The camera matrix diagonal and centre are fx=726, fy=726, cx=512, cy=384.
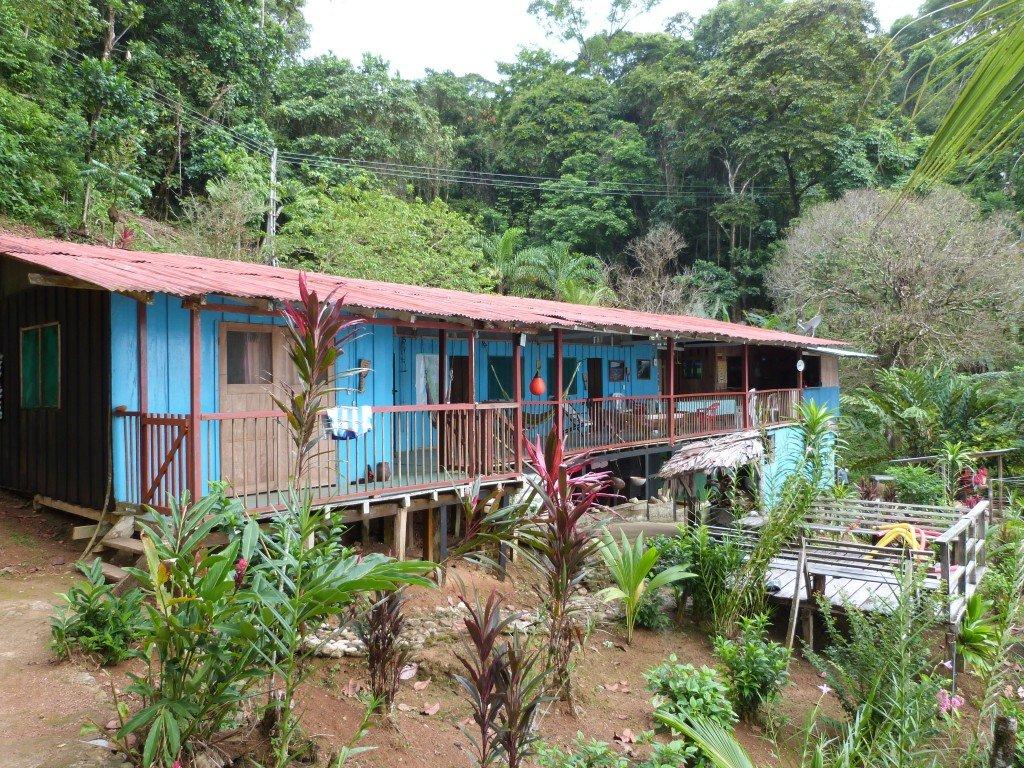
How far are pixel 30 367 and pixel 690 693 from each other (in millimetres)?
8741

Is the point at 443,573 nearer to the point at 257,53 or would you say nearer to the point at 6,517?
the point at 6,517

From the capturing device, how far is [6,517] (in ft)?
29.3

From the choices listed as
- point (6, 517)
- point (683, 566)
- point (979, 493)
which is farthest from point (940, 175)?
point (979, 493)

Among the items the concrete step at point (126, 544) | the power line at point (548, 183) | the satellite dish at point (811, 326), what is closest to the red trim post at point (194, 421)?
the concrete step at point (126, 544)

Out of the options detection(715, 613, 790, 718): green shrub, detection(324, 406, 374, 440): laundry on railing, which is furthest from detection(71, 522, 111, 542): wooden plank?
detection(715, 613, 790, 718): green shrub

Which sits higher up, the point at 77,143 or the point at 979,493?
the point at 77,143

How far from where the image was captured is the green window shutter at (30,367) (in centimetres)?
912

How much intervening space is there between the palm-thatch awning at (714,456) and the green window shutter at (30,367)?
9.59m

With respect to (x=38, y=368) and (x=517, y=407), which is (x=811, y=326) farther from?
(x=38, y=368)

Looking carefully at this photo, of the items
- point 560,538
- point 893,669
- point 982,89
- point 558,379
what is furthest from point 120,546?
point 982,89

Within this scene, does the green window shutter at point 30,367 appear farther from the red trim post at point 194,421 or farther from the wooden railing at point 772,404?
the wooden railing at point 772,404

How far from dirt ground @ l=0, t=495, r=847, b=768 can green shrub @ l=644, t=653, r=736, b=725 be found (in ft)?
1.55

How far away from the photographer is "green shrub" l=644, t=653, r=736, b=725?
5.95 m

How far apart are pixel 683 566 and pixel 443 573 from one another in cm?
322
